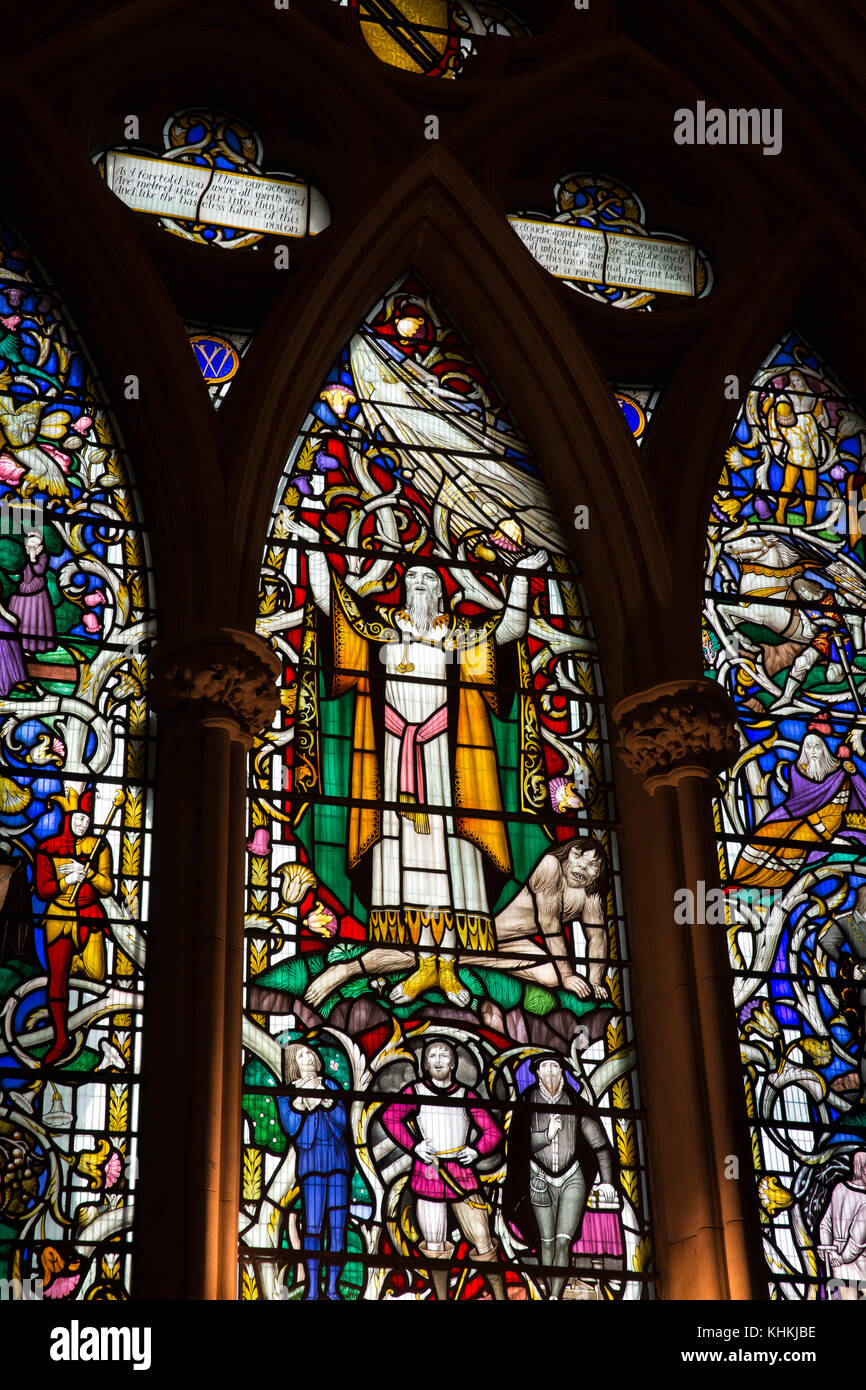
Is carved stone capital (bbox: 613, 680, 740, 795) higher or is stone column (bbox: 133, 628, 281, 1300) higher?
carved stone capital (bbox: 613, 680, 740, 795)

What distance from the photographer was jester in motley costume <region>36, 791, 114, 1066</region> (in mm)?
8609

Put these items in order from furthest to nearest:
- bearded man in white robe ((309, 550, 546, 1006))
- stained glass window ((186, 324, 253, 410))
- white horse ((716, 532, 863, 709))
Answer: white horse ((716, 532, 863, 709)) < stained glass window ((186, 324, 253, 410)) < bearded man in white robe ((309, 550, 546, 1006))

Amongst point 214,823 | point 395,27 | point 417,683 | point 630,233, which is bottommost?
point 214,823

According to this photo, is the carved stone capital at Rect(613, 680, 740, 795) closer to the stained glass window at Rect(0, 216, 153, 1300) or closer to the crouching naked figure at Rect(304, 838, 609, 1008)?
the crouching naked figure at Rect(304, 838, 609, 1008)

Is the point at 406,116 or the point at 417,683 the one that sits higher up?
the point at 406,116

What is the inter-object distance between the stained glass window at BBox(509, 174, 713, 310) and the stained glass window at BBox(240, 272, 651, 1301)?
88 cm

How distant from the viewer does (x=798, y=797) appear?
32.7 feet

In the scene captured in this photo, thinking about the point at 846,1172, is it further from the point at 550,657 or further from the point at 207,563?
the point at 207,563

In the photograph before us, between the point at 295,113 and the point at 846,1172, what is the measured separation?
18.4 feet

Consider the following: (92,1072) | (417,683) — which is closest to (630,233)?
(417,683)

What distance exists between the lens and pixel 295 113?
36.4 feet

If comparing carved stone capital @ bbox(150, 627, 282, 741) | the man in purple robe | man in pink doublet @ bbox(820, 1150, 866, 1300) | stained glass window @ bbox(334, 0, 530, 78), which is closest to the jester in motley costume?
carved stone capital @ bbox(150, 627, 282, 741)

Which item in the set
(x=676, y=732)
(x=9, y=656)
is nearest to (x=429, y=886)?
(x=676, y=732)

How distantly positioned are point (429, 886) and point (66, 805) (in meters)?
1.48
